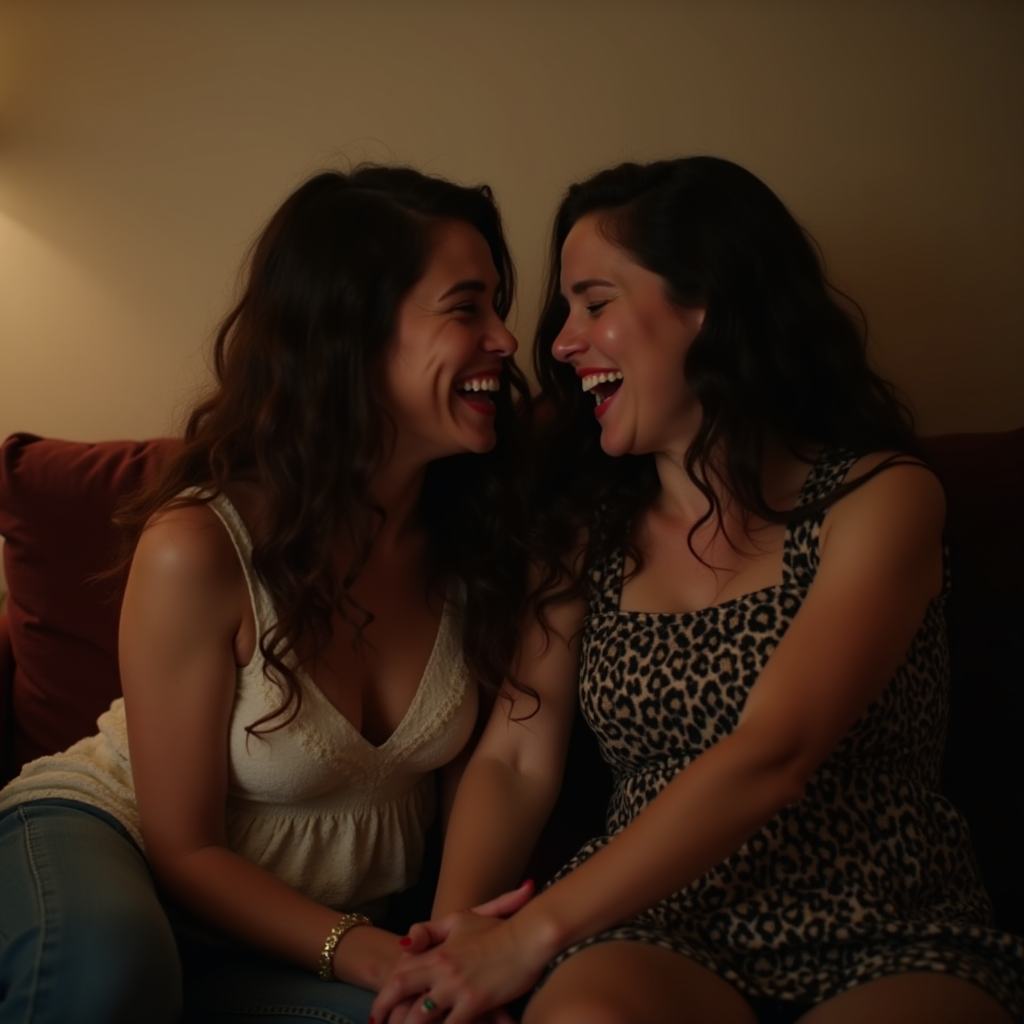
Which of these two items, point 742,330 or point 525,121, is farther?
point 525,121

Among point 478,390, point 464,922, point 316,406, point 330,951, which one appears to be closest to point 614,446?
point 478,390

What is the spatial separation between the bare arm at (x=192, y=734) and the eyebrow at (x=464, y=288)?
0.48 metres

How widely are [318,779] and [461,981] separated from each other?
0.35m

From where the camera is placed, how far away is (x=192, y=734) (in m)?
1.43

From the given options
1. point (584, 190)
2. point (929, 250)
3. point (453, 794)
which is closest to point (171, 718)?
point (453, 794)

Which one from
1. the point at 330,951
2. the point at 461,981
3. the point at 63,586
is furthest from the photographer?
the point at 63,586

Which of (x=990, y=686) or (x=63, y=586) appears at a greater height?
(x=63, y=586)

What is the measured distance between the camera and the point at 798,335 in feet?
5.26

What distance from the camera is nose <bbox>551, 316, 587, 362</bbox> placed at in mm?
1633

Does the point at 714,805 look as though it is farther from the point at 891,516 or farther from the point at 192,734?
the point at 192,734

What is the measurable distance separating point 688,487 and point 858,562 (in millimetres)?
367

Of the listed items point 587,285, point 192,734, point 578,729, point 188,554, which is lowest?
point 578,729

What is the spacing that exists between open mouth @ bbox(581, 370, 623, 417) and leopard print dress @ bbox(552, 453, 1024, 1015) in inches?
12.4

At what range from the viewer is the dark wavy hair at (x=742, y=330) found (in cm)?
156
